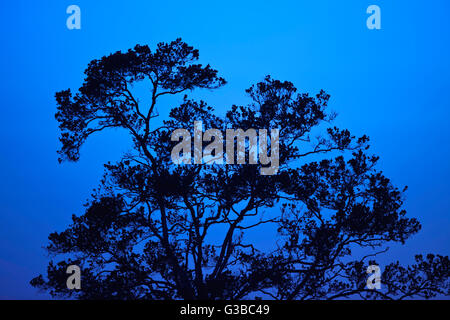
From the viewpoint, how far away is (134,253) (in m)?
11.8

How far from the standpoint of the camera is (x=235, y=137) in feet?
38.7

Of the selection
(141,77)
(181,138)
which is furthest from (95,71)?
(181,138)

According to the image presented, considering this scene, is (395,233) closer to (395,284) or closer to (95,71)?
(395,284)

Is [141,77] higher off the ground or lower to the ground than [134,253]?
higher
